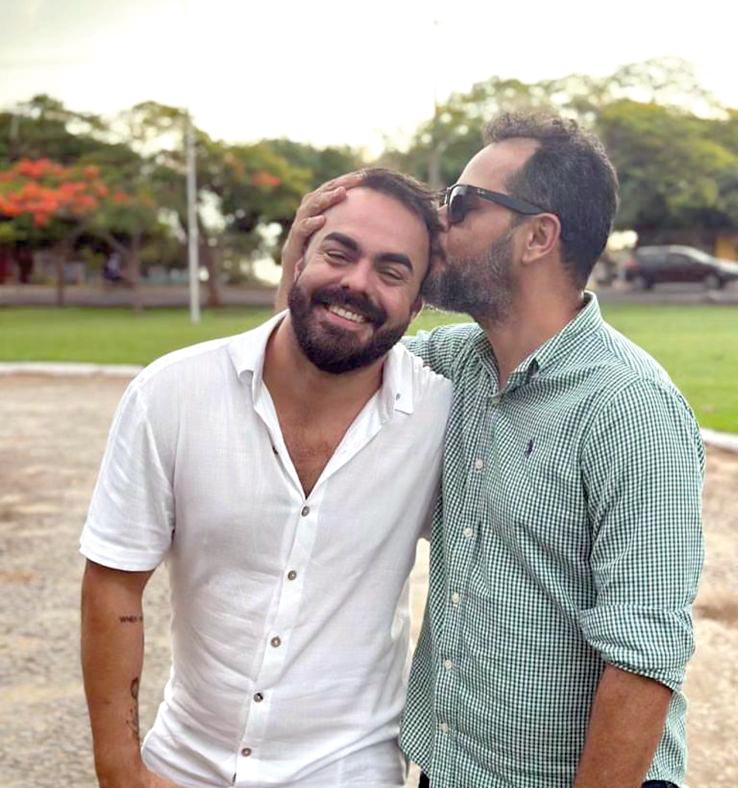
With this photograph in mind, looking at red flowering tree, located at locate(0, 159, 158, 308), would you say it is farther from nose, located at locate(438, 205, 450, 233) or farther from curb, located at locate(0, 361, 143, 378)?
nose, located at locate(438, 205, 450, 233)

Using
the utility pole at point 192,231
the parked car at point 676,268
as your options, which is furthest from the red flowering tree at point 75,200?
the parked car at point 676,268

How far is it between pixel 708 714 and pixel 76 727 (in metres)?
2.30

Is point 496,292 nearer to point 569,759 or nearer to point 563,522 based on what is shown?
point 563,522

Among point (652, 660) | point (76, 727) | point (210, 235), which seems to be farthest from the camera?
point (210, 235)

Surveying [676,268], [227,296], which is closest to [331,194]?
[676,268]

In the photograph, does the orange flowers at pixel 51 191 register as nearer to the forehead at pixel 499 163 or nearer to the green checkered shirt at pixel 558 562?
Result: the forehead at pixel 499 163

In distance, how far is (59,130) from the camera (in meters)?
34.6

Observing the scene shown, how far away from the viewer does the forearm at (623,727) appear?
1874 mm

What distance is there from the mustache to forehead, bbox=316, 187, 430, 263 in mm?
100

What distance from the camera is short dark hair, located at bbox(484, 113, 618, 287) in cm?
223

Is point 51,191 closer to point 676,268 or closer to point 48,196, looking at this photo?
point 48,196

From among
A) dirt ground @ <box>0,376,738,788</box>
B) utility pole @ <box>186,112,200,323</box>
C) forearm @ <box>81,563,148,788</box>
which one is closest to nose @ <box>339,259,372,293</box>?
forearm @ <box>81,563,148,788</box>

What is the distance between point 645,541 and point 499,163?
82 cm

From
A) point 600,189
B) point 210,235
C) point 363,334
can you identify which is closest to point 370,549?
point 363,334
